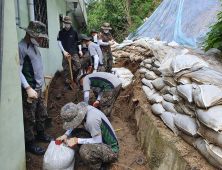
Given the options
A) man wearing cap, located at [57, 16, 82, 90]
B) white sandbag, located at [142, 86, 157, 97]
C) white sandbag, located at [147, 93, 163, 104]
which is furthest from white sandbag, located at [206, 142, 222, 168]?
man wearing cap, located at [57, 16, 82, 90]

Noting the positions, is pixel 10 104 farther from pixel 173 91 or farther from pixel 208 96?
pixel 173 91

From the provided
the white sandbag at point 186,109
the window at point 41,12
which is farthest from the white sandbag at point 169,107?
the window at point 41,12

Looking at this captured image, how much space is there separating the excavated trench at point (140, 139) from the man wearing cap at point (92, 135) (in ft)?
0.89

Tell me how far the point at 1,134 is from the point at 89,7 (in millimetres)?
22216

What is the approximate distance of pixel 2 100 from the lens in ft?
4.81

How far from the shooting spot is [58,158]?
192cm

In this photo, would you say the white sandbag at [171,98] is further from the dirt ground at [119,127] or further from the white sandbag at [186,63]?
the dirt ground at [119,127]

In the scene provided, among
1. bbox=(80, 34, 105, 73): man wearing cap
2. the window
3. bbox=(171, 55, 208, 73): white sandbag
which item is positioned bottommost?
bbox=(171, 55, 208, 73): white sandbag

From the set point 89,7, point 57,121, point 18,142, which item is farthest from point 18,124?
point 89,7

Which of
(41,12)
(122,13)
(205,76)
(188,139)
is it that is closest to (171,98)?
(205,76)

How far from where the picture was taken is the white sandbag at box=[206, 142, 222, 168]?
4.71ft

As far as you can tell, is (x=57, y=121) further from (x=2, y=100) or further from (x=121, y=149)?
(x=2, y=100)

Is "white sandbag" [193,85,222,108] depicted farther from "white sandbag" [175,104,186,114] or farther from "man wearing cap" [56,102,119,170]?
"man wearing cap" [56,102,119,170]

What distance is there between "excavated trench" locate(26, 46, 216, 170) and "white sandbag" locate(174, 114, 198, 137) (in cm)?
19
